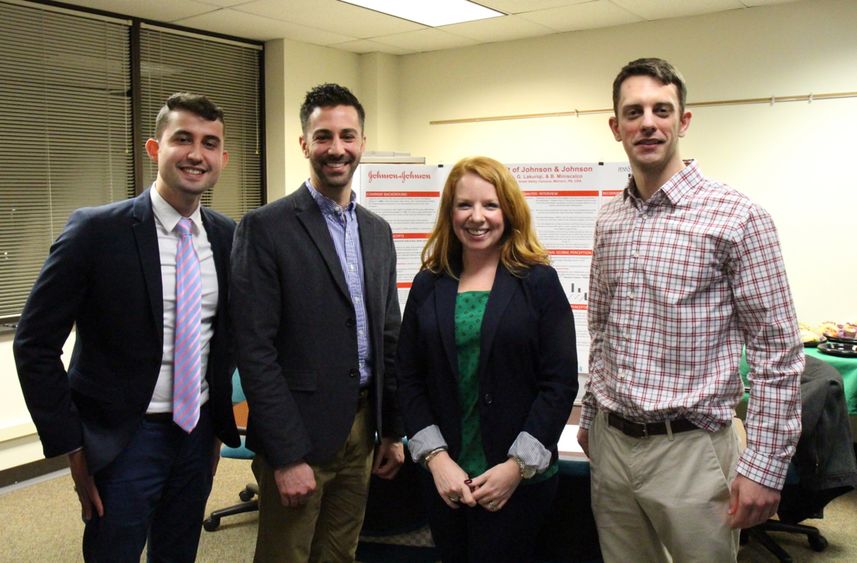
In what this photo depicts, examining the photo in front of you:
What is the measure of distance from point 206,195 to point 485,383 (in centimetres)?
390

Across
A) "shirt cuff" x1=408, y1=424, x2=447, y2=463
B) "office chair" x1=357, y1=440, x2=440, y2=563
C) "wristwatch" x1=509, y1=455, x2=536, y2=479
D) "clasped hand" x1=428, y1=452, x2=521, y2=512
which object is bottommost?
"office chair" x1=357, y1=440, x2=440, y2=563

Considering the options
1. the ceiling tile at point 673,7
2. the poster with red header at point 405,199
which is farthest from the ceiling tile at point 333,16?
the poster with red header at point 405,199

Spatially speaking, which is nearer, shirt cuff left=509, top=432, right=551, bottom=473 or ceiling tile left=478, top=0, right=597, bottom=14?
shirt cuff left=509, top=432, right=551, bottom=473

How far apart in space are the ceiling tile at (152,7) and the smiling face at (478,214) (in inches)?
125

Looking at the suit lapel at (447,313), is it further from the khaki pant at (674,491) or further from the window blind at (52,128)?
the window blind at (52,128)

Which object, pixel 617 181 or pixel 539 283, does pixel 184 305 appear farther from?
pixel 617 181

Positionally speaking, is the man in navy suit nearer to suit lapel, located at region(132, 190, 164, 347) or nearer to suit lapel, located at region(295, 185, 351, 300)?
suit lapel, located at region(132, 190, 164, 347)

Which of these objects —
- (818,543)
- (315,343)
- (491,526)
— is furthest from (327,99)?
(818,543)

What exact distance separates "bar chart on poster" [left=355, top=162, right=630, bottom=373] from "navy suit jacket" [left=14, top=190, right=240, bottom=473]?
127 cm

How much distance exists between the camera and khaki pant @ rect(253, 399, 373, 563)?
177cm

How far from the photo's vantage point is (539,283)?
164cm

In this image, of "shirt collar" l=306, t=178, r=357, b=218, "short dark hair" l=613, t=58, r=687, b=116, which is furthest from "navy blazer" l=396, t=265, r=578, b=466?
"short dark hair" l=613, t=58, r=687, b=116

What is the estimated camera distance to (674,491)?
1.54 metres

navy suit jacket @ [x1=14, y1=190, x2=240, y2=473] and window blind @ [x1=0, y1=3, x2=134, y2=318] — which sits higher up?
window blind @ [x1=0, y1=3, x2=134, y2=318]
